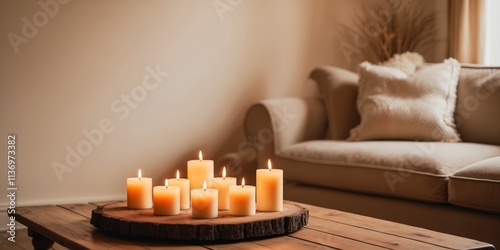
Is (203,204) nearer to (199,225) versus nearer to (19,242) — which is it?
(199,225)

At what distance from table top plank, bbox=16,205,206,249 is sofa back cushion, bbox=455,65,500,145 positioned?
207cm

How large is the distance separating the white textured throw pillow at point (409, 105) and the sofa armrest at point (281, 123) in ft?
0.87

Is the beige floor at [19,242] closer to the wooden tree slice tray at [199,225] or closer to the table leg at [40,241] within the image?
the table leg at [40,241]

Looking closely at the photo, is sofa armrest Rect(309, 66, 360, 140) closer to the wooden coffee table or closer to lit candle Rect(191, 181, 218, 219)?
the wooden coffee table

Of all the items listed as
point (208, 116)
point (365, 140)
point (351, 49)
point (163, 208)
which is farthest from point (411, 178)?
point (351, 49)

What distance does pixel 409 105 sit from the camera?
338 cm

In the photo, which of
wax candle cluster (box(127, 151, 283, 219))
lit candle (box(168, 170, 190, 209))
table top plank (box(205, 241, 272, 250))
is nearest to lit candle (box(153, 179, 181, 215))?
wax candle cluster (box(127, 151, 283, 219))

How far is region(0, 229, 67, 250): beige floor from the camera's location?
118 inches

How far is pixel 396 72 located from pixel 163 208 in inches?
78.2

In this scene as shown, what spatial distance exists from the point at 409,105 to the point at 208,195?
180 cm

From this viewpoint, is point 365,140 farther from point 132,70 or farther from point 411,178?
point 132,70

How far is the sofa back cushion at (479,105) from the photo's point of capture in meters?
3.27

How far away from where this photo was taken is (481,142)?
3334mm

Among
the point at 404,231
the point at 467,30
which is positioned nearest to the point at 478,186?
the point at 404,231
